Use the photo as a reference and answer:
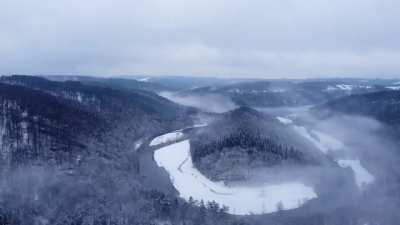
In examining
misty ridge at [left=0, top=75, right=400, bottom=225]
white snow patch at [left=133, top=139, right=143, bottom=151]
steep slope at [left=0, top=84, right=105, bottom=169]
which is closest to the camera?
misty ridge at [left=0, top=75, right=400, bottom=225]

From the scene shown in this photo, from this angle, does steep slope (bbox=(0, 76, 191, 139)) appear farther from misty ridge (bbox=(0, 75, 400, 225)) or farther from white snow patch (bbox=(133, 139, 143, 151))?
white snow patch (bbox=(133, 139, 143, 151))

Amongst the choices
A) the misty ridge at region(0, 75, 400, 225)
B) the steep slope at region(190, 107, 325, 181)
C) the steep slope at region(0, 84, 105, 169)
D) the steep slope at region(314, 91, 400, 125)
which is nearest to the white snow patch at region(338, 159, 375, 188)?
the misty ridge at region(0, 75, 400, 225)

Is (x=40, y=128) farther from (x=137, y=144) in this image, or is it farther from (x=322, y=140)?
(x=322, y=140)

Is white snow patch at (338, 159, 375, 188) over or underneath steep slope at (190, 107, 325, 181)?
underneath

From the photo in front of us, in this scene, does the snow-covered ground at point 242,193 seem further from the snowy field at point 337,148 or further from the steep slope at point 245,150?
the snowy field at point 337,148

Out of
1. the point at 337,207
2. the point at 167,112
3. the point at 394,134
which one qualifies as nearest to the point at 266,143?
the point at 337,207

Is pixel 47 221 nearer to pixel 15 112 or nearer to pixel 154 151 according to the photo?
pixel 15 112

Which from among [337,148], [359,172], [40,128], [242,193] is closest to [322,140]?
[337,148]

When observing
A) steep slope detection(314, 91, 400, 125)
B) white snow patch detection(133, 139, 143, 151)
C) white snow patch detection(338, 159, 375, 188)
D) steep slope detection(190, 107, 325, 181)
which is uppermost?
steep slope detection(314, 91, 400, 125)
